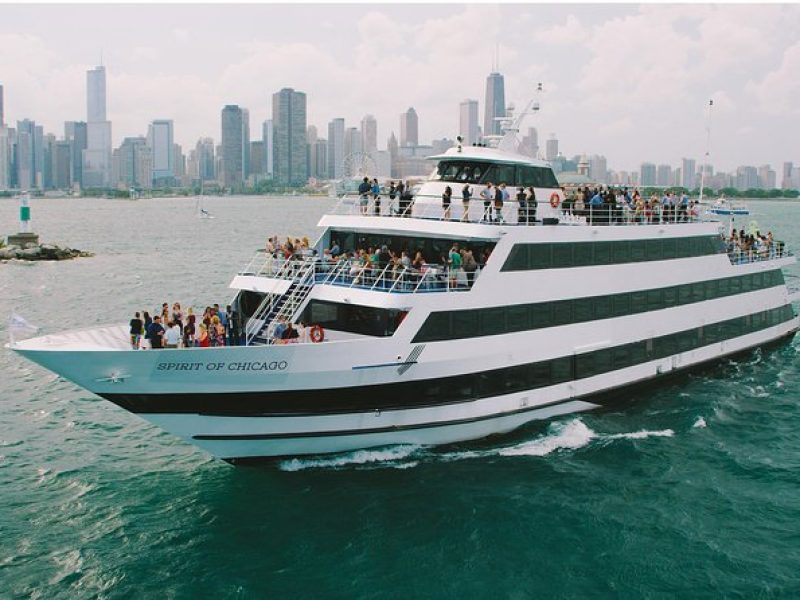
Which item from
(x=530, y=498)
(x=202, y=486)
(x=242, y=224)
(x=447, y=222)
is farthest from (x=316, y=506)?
(x=242, y=224)

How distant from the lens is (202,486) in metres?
17.5

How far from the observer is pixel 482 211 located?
68.2 feet

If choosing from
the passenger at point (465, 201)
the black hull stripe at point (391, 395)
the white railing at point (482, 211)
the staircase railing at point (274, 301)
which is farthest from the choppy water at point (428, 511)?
the passenger at point (465, 201)

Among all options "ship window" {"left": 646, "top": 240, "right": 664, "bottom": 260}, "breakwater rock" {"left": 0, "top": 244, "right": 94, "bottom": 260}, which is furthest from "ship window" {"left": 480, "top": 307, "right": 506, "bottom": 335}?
"breakwater rock" {"left": 0, "top": 244, "right": 94, "bottom": 260}

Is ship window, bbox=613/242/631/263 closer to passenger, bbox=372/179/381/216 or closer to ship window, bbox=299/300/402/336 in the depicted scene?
passenger, bbox=372/179/381/216

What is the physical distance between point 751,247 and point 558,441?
1399 centimetres

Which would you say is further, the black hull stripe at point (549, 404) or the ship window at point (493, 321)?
the ship window at point (493, 321)

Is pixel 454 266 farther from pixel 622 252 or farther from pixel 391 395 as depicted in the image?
pixel 622 252

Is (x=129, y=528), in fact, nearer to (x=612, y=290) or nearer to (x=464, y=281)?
(x=464, y=281)

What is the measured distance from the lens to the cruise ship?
16344 mm

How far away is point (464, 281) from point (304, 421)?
4766mm

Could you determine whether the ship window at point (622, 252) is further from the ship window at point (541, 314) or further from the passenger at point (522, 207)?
the ship window at point (541, 314)

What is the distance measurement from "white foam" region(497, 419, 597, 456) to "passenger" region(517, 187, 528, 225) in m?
5.23

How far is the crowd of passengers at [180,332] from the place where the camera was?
16.6m
